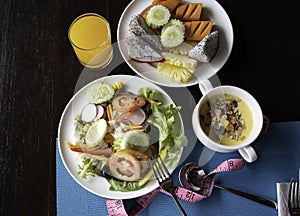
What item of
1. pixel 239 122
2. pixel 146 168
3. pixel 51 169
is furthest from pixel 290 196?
pixel 51 169

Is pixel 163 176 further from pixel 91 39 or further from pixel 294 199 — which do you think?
pixel 91 39

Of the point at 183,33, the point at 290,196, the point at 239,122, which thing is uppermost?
the point at 183,33

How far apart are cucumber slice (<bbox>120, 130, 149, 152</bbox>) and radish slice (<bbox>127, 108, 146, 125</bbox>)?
0.10ft

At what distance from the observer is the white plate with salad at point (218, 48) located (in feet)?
3.76

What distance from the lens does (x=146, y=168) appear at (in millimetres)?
1033

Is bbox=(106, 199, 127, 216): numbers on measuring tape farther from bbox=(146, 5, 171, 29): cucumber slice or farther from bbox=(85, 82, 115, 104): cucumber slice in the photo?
bbox=(146, 5, 171, 29): cucumber slice

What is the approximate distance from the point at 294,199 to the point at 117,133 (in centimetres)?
42

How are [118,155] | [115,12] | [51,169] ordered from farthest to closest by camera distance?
[115,12] < [51,169] < [118,155]

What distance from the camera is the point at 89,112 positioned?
1.10m

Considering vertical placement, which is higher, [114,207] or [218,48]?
[218,48]

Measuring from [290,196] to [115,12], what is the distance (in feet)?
2.19

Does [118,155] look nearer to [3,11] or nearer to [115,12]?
[115,12]

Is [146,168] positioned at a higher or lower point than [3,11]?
lower

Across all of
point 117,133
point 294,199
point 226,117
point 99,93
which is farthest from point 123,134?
point 294,199
